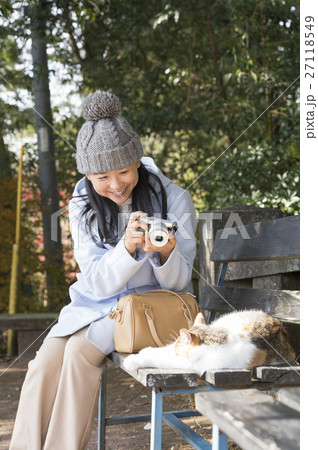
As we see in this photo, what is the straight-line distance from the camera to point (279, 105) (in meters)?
6.26

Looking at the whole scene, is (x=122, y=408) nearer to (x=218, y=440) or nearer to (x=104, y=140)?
(x=104, y=140)

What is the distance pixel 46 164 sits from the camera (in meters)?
6.85

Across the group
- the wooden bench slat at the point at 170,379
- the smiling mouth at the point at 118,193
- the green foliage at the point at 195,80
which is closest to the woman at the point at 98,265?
the smiling mouth at the point at 118,193

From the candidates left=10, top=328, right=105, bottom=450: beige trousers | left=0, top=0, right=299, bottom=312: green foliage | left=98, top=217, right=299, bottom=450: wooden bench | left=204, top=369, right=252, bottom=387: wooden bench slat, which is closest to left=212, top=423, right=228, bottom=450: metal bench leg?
left=98, top=217, right=299, bottom=450: wooden bench

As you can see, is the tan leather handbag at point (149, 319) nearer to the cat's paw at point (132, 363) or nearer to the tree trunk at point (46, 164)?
the cat's paw at point (132, 363)

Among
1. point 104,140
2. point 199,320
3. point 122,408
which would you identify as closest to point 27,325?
point 122,408

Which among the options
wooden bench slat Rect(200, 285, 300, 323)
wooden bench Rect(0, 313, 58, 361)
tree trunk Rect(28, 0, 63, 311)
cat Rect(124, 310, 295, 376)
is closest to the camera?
cat Rect(124, 310, 295, 376)

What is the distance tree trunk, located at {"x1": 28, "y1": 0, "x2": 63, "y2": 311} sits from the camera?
6.52m

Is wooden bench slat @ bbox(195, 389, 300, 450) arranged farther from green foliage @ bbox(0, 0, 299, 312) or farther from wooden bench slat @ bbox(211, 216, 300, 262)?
green foliage @ bbox(0, 0, 299, 312)

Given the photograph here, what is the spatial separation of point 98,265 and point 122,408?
1.79 m

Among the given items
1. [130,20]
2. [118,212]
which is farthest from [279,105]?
[118,212]

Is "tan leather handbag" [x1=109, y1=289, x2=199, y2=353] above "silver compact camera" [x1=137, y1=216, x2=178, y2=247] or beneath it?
beneath

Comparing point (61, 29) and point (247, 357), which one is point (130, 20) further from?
point (247, 357)
